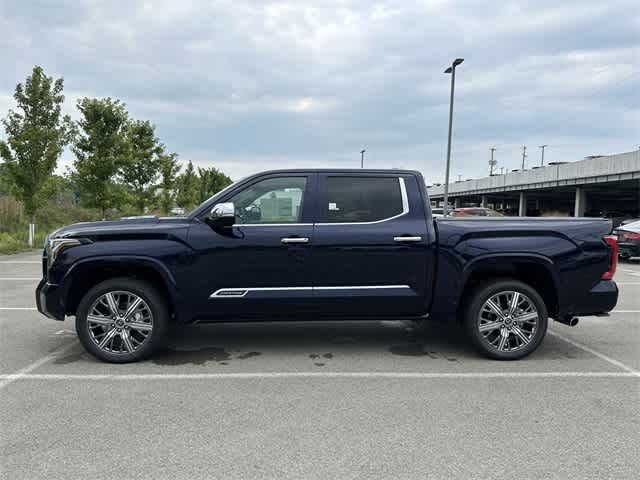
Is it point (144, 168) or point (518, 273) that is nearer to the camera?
point (518, 273)

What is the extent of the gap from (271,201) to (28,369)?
2.83m

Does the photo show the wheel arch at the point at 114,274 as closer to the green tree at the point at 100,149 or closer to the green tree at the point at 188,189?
the green tree at the point at 100,149

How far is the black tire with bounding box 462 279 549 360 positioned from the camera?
448cm

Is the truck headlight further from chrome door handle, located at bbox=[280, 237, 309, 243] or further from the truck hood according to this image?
chrome door handle, located at bbox=[280, 237, 309, 243]

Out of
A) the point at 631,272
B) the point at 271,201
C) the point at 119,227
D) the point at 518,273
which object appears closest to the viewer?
the point at 119,227

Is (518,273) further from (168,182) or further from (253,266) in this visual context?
(168,182)

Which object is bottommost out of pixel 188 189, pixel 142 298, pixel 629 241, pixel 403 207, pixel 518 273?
pixel 142 298

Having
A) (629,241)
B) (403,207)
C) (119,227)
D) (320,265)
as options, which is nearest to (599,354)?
(403,207)

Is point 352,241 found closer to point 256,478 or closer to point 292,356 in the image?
point 292,356

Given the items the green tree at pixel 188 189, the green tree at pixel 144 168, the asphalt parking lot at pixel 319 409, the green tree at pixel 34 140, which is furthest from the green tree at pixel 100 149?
the green tree at pixel 188 189

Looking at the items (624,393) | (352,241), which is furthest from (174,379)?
(624,393)

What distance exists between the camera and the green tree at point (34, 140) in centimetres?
1447

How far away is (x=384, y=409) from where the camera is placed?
338 cm

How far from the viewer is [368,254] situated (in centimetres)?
436
